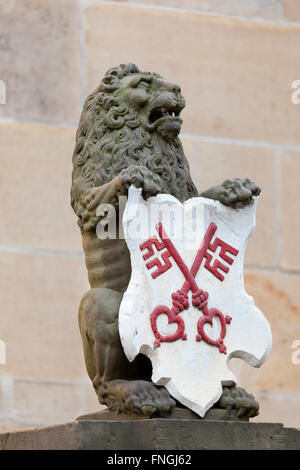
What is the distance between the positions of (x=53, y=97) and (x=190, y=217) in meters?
1.73

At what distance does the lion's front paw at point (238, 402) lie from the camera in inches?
165

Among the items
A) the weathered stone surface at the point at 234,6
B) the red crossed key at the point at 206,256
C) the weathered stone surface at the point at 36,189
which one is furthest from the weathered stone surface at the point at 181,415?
the weathered stone surface at the point at 234,6

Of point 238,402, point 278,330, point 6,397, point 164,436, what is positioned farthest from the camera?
point 278,330

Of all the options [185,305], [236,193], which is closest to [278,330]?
[236,193]

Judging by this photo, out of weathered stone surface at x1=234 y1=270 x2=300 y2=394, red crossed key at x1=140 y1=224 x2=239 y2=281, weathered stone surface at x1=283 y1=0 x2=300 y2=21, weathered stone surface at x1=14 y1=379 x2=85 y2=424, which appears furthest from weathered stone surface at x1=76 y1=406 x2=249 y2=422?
weathered stone surface at x1=283 y1=0 x2=300 y2=21

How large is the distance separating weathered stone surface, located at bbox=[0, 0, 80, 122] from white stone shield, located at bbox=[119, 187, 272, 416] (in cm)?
168

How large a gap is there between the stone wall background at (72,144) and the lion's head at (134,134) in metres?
1.30

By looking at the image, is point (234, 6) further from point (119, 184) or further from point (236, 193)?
point (119, 184)

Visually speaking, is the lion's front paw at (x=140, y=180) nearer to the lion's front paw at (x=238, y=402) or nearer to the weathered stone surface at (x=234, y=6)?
the lion's front paw at (x=238, y=402)

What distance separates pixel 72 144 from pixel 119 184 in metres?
1.70

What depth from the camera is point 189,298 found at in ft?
13.8

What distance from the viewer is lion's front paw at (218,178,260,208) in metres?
4.34

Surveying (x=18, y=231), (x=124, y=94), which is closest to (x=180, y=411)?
(x=124, y=94)

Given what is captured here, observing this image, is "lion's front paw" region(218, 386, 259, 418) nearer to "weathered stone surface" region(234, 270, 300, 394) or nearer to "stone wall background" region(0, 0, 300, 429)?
"stone wall background" region(0, 0, 300, 429)
